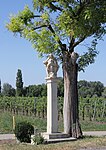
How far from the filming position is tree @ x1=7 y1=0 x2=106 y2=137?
1521 centimetres

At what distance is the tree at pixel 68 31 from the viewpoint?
1521cm

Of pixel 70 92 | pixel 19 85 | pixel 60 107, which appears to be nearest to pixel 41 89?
pixel 19 85

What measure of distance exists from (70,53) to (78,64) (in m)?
Answer: 0.71

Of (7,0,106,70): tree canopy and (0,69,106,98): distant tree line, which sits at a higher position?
(0,69,106,98): distant tree line

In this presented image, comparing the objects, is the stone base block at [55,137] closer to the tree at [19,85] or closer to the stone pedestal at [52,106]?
the stone pedestal at [52,106]

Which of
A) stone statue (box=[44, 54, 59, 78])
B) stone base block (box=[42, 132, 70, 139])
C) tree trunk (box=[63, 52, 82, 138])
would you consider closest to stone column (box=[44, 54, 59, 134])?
stone statue (box=[44, 54, 59, 78])

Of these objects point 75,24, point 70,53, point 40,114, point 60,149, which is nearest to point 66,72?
point 70,53

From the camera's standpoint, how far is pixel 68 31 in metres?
15.4

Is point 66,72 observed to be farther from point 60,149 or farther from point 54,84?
point 60,149

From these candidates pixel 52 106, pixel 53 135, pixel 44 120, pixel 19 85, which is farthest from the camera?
pixel 19 85

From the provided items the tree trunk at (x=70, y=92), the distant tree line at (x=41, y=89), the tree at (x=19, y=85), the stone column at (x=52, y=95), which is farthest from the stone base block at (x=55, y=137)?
the tree at (x=19, y=85)

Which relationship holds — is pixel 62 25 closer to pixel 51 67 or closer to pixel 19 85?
pixel 51 67

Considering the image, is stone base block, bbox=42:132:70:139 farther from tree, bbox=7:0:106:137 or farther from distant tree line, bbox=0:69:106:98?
distant tree line, bbox=0:69:106:98

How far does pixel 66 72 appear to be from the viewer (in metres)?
16.2
